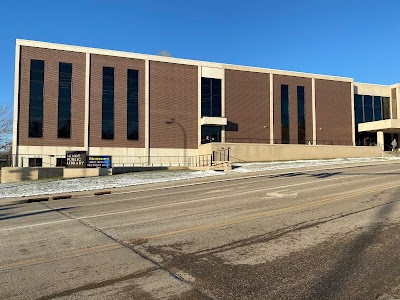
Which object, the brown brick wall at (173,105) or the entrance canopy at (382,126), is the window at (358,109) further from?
the brown brick wall at (173,105)

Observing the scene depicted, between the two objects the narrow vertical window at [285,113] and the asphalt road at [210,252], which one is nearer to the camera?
the asphalt road at [210,252]

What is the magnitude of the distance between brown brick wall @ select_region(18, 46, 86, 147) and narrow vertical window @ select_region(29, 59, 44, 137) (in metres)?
0.33

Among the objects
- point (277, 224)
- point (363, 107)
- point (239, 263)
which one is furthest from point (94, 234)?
Result: point (363, 107)

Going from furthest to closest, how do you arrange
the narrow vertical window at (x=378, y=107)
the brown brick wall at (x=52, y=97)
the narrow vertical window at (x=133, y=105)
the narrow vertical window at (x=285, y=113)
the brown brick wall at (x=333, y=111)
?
the narrow vertical window at (x=378, y=107)
the brown brick wall at (x=333, y=111)
the narrow vertical window at (x=285, y=113)
the narrow vertical window at (x=133, y=105)
the brown brick wall at (x=52, y=97)

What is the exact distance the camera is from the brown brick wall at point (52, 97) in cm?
3412

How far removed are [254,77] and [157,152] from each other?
16.1 metres

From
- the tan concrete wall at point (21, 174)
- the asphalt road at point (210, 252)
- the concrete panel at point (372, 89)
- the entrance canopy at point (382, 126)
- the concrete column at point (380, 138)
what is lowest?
the asphalt road at point (210, 252)

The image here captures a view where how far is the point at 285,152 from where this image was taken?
37.8 metres

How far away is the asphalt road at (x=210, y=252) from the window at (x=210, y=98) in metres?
30.9

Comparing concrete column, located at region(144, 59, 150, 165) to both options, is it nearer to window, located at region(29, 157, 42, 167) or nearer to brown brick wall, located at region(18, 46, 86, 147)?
brown brick wall, located at region(18, 46, 86, 147)

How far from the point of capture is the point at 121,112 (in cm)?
3762

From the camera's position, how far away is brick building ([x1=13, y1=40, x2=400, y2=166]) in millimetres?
34812

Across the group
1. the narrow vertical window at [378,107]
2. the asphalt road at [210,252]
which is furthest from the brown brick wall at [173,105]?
the narrow vertical window at [378,107]

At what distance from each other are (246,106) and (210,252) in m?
37.6
